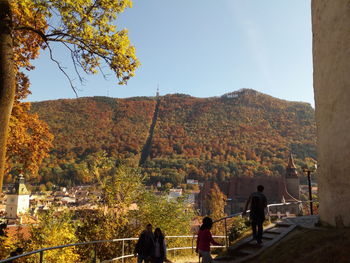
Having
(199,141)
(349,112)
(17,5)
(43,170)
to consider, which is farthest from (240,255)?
(199,141)

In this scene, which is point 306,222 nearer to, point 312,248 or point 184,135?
point 312,248

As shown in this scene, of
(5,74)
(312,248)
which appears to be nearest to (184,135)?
(312,248)

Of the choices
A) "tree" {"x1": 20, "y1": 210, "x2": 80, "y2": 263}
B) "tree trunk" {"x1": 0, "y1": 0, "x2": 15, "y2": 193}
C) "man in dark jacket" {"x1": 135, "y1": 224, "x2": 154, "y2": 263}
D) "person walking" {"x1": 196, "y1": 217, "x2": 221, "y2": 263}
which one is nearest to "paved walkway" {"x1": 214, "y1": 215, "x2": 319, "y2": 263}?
"person walking" {"x1": 196, "y1": 217, "x2": 221, "y2": 263}

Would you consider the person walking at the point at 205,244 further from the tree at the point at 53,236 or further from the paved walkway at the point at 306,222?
the tree at the point at 53,236

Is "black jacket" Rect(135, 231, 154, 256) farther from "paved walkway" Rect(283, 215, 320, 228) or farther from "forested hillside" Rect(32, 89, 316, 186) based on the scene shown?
"forested hillside" Rect(32, 89, 316, 186)

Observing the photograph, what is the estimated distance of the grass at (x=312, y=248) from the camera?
4.93 metres

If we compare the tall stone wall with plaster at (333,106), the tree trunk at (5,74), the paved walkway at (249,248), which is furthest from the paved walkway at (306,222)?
the tree trunk at (5,74)

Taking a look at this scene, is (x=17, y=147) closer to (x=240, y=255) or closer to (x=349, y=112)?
(x=240, y=255)

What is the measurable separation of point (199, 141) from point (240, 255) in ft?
483

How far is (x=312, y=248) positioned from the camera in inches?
228

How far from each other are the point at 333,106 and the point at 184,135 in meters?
157

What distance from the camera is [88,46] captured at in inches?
301

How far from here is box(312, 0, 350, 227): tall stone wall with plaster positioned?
251 inches

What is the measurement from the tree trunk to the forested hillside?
10121 centimetres
